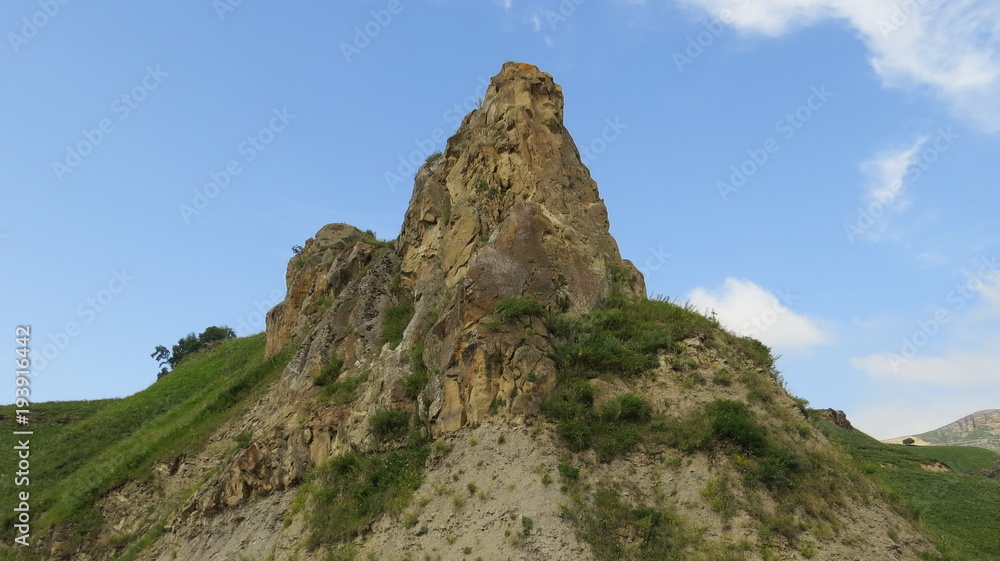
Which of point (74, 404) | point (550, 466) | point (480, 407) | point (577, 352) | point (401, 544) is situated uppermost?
point (74, 404)

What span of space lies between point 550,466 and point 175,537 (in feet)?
39.7

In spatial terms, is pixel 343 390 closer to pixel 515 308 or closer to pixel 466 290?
pixel 466 290

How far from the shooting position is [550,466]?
1465 centimetres

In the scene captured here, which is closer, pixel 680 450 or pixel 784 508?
pixel 784 508

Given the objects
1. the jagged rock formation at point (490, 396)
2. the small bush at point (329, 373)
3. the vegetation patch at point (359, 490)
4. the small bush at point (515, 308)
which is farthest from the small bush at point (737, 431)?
the small bush at point (329, 373)

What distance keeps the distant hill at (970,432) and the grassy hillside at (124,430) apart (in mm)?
131162

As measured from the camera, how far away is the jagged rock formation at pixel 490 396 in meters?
13.9

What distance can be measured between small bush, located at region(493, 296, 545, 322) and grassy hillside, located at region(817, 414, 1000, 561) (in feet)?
24.5

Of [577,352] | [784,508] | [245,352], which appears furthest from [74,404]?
[784,508]

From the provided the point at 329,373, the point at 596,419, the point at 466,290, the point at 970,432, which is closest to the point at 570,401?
the point at 596,419

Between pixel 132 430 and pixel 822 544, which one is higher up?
pixel 132 430

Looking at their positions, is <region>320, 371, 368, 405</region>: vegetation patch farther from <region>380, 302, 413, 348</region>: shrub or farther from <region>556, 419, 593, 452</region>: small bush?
<region>556, 419, 593, 452</region>: small bush

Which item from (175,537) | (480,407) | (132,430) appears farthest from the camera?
(132,430)

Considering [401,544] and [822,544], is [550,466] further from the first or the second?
[822,544]
